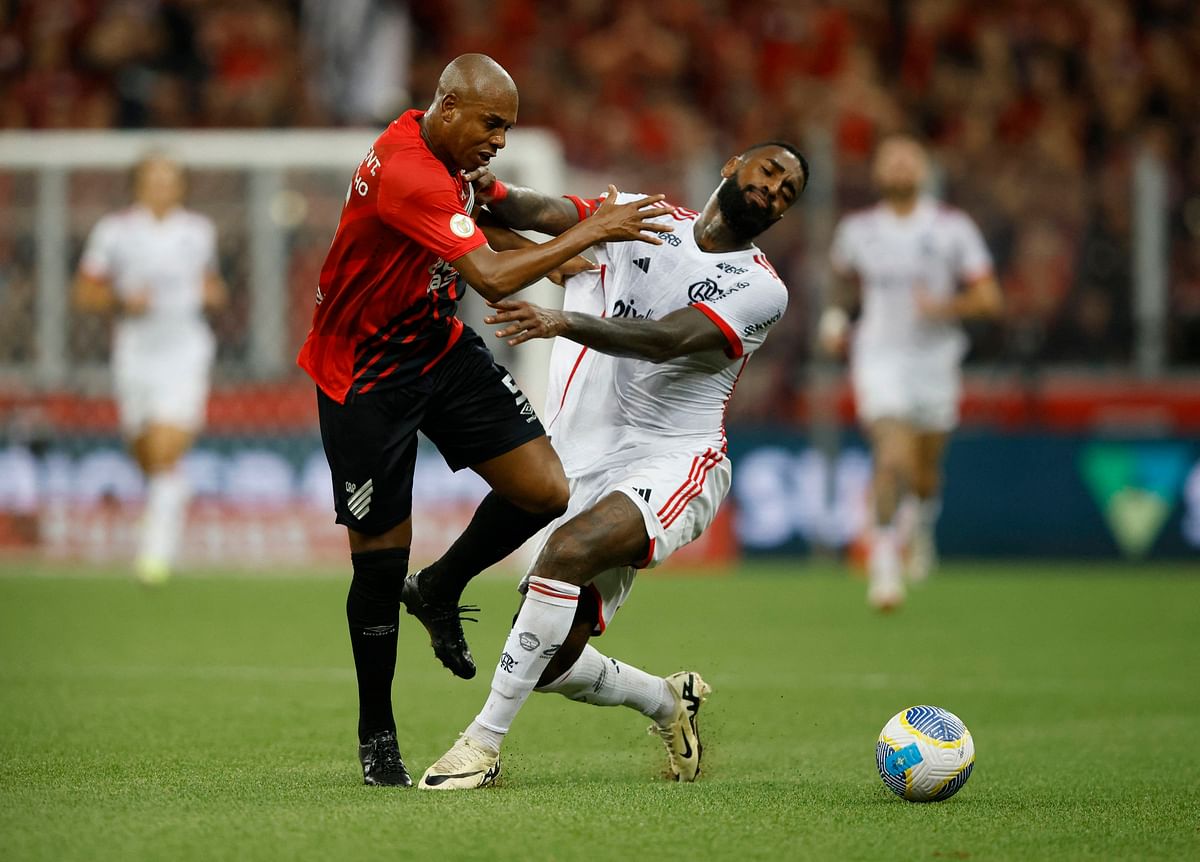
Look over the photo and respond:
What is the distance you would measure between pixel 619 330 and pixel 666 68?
1287cm

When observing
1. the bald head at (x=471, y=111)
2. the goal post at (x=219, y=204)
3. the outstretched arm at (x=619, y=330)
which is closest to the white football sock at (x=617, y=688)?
the outstretched arm at (x=619, y=330)

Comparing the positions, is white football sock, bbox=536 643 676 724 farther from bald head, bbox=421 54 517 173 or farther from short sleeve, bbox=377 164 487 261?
bald head, bbox=421 54 517 173

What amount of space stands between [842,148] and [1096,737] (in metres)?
10.0

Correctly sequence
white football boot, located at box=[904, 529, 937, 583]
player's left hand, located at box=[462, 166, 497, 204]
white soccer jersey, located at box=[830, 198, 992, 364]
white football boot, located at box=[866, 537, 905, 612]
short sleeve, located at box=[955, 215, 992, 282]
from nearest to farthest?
player's left hand, located at box=[462, 166, 497, 204] < white football boot, located at box=[866, 537, 905, 612] < short sleeve, located at box=[955, 215, 992, 282] < white soccer jersey, located at box=[830, 198, 992, 364] < white football boot, located at box=[904, 529, 937, 583]

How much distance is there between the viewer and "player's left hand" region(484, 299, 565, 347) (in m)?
5.27

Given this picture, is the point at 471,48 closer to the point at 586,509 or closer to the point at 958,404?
the point at 958,404

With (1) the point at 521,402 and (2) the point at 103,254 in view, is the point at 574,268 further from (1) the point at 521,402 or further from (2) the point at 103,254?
(2) the point at 103,254

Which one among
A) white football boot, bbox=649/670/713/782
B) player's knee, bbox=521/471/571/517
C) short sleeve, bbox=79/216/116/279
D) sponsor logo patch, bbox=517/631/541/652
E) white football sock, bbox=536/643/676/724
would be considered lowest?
white football boot, bbox=649/670/713/782

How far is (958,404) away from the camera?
1473 centimetres

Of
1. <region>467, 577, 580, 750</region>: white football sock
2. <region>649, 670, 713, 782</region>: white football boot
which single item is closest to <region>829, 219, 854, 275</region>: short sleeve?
<region>649, 670, 713, 782</region>: white football boot

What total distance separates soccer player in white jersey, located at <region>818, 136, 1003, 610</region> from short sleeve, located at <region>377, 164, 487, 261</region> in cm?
658

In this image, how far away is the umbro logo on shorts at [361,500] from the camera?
564 centimetres

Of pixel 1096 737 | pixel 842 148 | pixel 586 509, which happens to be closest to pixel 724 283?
pixel 586 509

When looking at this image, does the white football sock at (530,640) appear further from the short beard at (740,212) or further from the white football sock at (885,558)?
the white football sock at (885,558)
